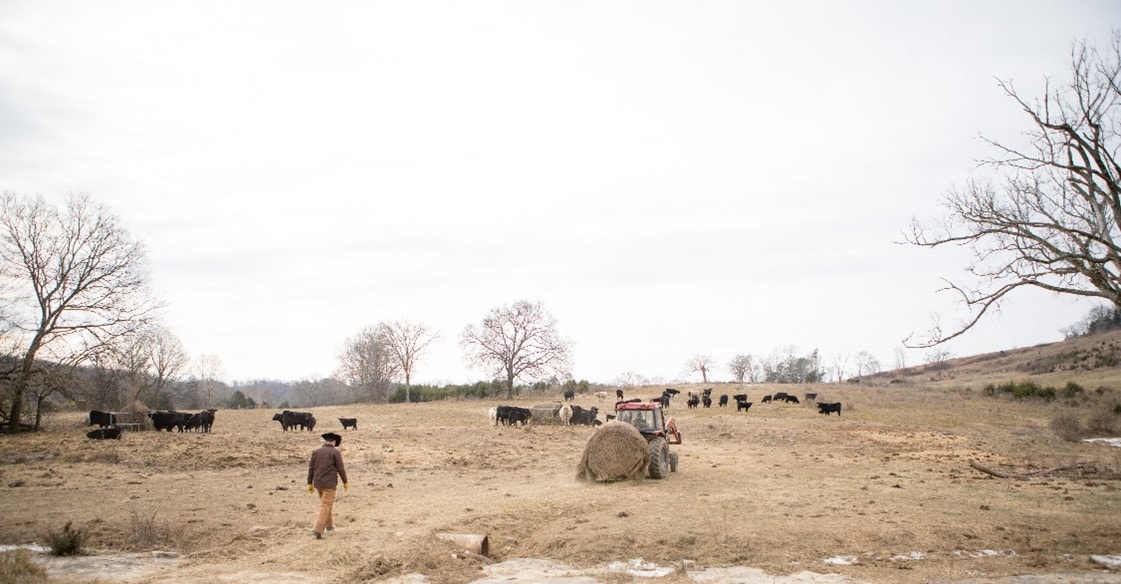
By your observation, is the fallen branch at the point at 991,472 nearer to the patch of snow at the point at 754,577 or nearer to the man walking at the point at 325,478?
the patch of snow at the point at 754,577

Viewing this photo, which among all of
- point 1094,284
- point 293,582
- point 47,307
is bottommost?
point 293,582

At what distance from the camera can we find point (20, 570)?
9.27 meters

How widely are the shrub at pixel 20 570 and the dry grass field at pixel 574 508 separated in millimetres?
330

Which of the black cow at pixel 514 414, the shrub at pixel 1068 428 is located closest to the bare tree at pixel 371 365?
the black cow at pixel 514 414

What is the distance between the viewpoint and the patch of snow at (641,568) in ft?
32.1

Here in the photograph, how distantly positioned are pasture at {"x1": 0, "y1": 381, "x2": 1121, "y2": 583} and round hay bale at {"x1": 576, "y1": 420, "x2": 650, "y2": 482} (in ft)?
1.75

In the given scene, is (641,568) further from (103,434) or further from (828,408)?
(828,408)

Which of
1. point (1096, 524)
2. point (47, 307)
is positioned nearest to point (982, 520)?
point (1096, 524)

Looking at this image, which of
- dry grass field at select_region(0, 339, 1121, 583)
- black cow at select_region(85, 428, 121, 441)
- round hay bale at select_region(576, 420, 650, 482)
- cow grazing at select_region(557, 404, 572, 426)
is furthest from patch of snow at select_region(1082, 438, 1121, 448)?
black cow at select_region(85, 428, 121, 441)

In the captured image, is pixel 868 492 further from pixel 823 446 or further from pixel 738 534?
pixel 823 446

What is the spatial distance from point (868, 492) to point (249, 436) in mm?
27865

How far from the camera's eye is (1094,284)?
12.4 m

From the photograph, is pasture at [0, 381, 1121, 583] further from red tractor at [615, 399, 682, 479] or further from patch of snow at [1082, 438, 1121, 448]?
patch of snow at [1082, 438, 1121, 448]

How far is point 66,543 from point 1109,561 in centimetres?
1601
